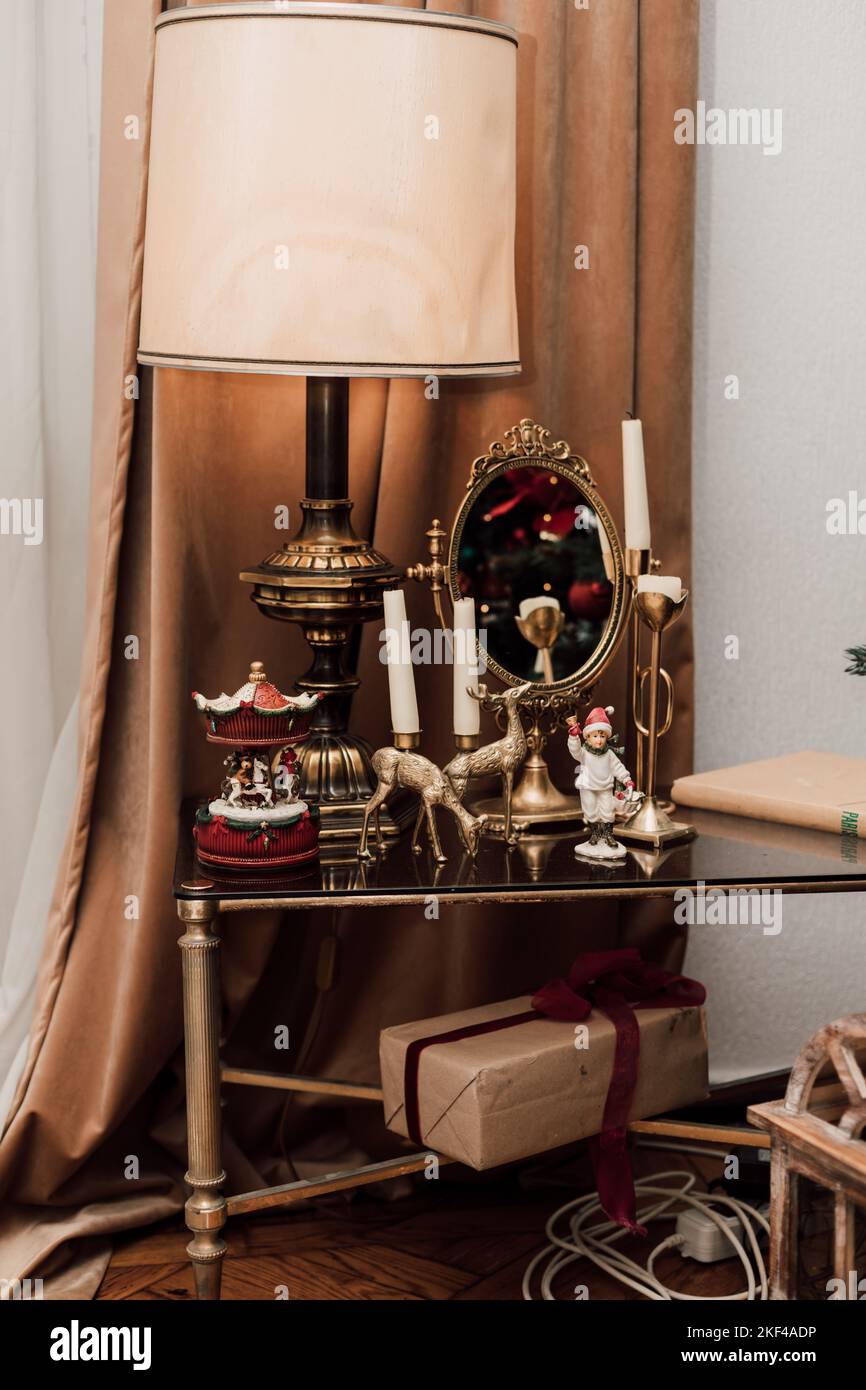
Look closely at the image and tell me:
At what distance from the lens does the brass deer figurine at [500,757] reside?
1461 millimetres

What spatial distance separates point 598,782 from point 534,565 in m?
0.25

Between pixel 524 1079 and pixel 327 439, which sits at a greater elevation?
pixel 327 439

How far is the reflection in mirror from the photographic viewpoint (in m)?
1.57

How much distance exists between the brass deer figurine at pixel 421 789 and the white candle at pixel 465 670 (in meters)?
Answer: 0.05

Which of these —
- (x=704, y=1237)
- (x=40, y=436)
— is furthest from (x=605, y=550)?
(x=704, y=1237)

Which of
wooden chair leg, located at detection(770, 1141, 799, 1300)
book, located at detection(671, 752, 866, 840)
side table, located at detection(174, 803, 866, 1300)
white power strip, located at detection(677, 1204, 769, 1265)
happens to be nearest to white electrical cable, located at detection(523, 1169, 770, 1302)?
white power strip, located at detection(677, 1204, 769, 1265)

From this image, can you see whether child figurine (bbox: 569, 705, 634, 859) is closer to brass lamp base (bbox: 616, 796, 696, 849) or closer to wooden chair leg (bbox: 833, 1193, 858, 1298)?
brass lamp base (bbox: 616, 796, 696, 849)

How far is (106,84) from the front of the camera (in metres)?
1.63

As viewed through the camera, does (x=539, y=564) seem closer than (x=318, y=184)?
No

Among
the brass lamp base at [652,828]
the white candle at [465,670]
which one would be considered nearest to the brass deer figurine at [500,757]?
the white candle at [465,670]

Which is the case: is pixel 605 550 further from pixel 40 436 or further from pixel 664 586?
pixel 40 436

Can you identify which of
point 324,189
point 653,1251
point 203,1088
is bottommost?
point 653,1251

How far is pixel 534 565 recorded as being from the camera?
158 cm

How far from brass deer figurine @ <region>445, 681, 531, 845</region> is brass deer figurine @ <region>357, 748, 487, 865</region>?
0.06 feet
